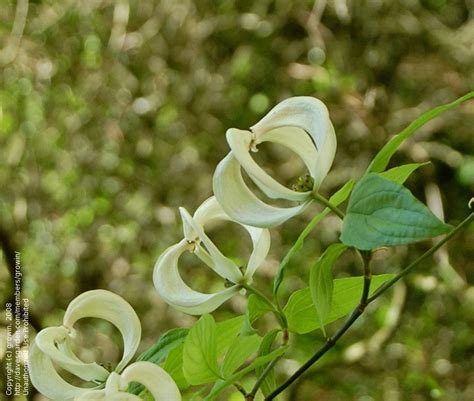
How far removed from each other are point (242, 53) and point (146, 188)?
277mm

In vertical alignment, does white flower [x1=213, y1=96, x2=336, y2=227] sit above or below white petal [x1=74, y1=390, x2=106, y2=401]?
above

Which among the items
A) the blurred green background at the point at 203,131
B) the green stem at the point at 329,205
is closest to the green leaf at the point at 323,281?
the green stem at the point at 329,205

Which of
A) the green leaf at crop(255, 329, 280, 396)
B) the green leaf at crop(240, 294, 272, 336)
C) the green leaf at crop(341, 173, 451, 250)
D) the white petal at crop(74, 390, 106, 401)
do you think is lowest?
the green leaf at crop(255, 329, 280, 396)

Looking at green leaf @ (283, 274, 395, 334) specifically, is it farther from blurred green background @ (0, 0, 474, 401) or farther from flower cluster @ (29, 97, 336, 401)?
blurred green background @ (0, 0, 474, 401)

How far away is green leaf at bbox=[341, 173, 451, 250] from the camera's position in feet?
0.78

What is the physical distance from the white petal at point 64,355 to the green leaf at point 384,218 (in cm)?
12

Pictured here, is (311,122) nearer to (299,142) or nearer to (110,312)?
→ (299,142)

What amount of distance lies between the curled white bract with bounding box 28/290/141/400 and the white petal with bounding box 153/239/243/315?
0.06ft

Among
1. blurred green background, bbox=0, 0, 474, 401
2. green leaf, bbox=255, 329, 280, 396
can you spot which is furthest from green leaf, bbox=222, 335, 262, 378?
blurred green background, bbox=0, 0, 474, 401

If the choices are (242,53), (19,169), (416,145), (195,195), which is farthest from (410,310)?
(19,169)

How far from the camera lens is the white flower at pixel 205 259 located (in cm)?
32

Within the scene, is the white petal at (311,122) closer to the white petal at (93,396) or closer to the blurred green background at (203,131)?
the white petal at (93,396)

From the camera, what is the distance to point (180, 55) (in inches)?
54.3

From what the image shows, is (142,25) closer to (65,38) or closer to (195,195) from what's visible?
(65,38)
